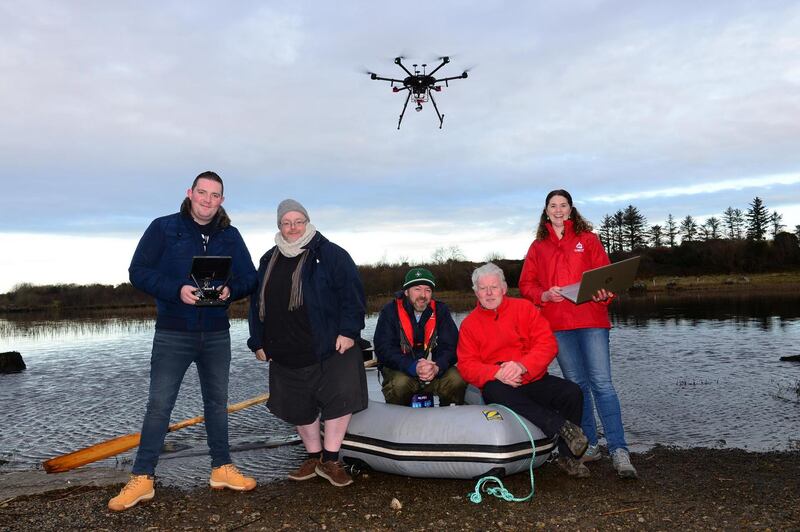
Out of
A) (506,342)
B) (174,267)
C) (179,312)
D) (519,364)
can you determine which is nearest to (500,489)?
(519,364)

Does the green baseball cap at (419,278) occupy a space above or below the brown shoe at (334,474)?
above

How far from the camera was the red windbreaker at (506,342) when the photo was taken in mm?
4676

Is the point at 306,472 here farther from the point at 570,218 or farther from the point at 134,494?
the point at 570,218

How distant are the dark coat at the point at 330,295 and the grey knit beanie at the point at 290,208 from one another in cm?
20

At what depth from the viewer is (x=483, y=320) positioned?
15.9 feet

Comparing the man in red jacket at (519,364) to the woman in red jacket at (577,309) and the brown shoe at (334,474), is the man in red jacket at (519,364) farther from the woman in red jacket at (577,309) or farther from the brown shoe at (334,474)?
the brown shoe at (334,474)

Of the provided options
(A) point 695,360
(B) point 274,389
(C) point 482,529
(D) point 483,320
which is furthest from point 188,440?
(A) point 695,360

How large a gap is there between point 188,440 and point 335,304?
408 cm

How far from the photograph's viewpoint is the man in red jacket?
4.55 metres

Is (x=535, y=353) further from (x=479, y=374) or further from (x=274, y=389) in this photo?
(x=274, y=389)

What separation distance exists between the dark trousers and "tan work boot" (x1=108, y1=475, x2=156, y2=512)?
8.36 feet

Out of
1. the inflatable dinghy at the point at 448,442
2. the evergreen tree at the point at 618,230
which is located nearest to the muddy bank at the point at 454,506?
the inflatable dinghy at the point at 448,442

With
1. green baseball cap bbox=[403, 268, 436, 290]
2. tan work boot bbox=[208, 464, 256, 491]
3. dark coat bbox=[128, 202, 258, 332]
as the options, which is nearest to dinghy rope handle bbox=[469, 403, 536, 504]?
green baseball cap bbox=[403, 268, 436, 290]

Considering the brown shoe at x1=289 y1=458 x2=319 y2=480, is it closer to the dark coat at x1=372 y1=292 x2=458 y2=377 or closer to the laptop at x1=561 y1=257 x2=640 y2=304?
the dark coat at x1=372 y1=292 x2=458 y2=377
